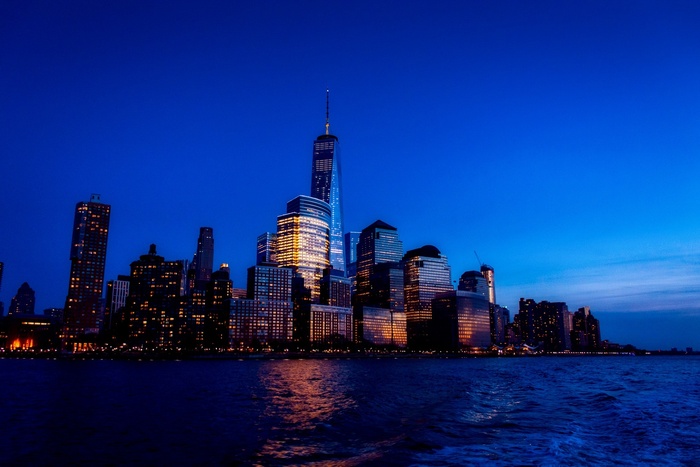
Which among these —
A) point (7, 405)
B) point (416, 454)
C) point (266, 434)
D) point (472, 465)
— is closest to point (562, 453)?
point (472, 465)

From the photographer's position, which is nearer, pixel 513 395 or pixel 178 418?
pixel 178 418

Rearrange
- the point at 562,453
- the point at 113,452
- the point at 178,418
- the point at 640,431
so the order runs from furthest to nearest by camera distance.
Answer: the point at 178,418 → the point at 640,431 → the point at 113,452 → the point at 562,453

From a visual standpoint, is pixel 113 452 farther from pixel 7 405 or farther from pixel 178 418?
pixel 7 405

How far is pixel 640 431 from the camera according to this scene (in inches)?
1485

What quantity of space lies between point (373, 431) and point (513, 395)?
3232 centimetres

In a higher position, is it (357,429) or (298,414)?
(357,429)

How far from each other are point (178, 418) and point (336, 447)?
67.3 ft

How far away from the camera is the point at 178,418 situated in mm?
47250

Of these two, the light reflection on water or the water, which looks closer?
the water

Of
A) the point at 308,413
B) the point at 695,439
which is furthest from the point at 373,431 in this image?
the point at 695,439

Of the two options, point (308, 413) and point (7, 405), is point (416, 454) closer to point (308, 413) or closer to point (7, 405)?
point (308, 413)

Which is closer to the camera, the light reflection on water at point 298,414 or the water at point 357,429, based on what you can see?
the water at point 357,429

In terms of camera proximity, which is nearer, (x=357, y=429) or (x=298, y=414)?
(x=357, y=429)

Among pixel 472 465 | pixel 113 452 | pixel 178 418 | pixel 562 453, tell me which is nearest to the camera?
pixel 472 465
